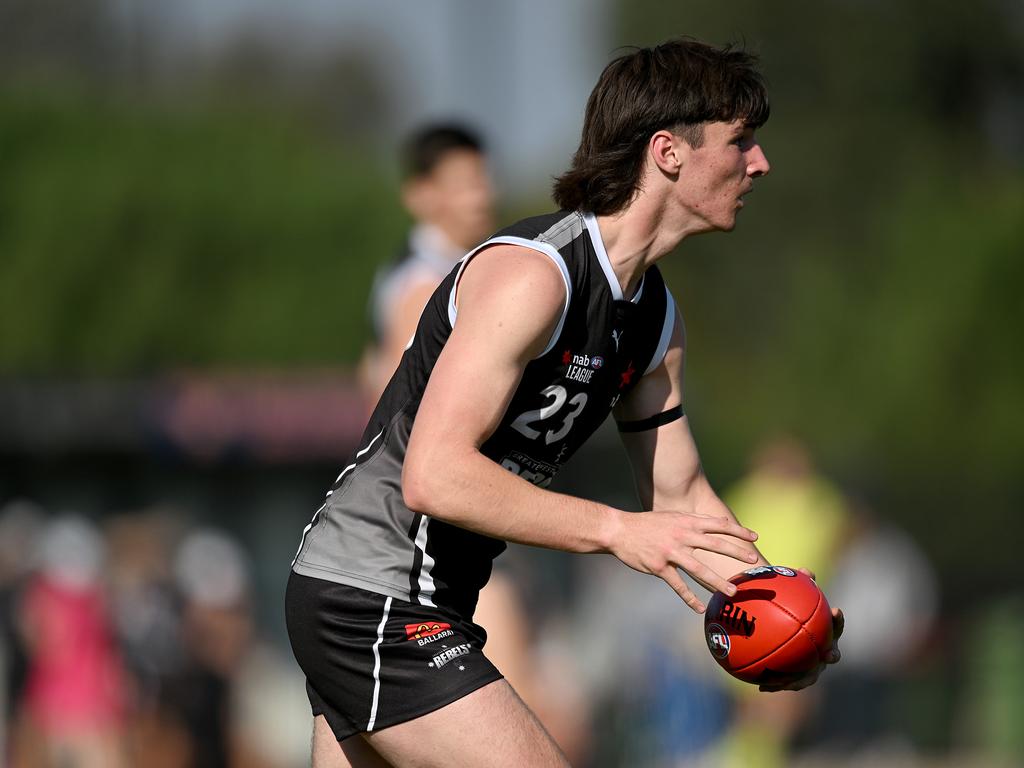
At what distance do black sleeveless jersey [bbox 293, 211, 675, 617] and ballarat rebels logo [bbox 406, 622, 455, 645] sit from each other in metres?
0.08

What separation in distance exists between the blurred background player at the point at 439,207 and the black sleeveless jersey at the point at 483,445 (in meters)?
1.99

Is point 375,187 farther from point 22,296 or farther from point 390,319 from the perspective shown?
point 390,319

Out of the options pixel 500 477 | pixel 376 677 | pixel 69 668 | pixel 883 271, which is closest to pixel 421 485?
pixel 500 477

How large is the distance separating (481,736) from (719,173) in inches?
64.0

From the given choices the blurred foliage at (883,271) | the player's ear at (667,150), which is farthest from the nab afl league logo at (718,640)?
the blurred foliage at (883,271)

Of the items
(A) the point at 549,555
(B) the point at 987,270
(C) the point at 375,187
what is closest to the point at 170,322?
(C) the point at 375,187

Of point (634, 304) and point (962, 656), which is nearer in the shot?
point (634, 304)

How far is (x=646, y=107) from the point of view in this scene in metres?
4.13

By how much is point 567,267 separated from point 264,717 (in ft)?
41.6

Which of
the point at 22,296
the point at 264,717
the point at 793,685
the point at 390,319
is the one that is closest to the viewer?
the point at 793,685

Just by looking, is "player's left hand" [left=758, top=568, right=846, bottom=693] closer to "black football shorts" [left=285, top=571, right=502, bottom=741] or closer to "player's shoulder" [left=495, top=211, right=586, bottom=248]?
"black football shorts" [left=285, top=571, right=502, bottom=741]

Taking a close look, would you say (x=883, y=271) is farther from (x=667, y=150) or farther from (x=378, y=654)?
(x=378, y=654)

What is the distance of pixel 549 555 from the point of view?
18.3 m

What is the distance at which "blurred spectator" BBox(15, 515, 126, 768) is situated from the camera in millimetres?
12812
